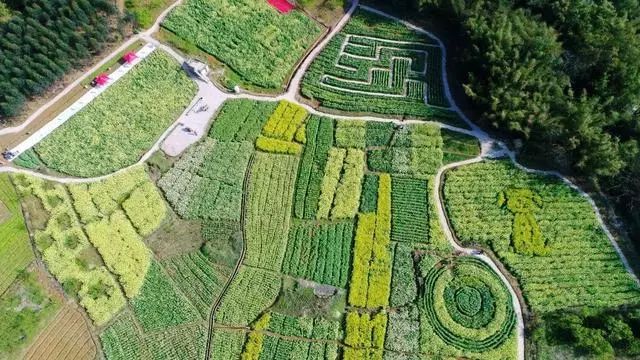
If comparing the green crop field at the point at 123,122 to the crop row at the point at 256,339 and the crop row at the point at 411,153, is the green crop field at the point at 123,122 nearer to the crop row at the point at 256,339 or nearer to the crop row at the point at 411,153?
the crop row at the point at 256,339

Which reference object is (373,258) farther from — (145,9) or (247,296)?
(145,9)

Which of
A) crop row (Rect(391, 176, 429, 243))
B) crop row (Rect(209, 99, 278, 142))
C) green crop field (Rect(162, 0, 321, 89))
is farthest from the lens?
green crop field (Rect(162, 0, 321, 89))

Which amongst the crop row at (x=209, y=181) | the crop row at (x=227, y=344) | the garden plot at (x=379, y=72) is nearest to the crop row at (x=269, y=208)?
the crop row at (x=209, y=181)

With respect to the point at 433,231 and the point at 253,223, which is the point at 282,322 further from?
the point at 433,231

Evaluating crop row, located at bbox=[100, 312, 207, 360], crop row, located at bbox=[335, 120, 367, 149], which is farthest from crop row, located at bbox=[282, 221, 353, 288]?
crop row, located at bbox=[100, 312, 207, 360]

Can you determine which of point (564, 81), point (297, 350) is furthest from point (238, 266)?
point (564, 81)

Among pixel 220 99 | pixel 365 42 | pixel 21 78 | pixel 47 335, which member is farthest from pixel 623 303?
pixel 21 78

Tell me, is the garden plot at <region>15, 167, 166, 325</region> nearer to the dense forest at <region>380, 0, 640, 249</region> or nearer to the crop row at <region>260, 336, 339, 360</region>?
the crop row at <region>260, 336, 339, 360</region>
